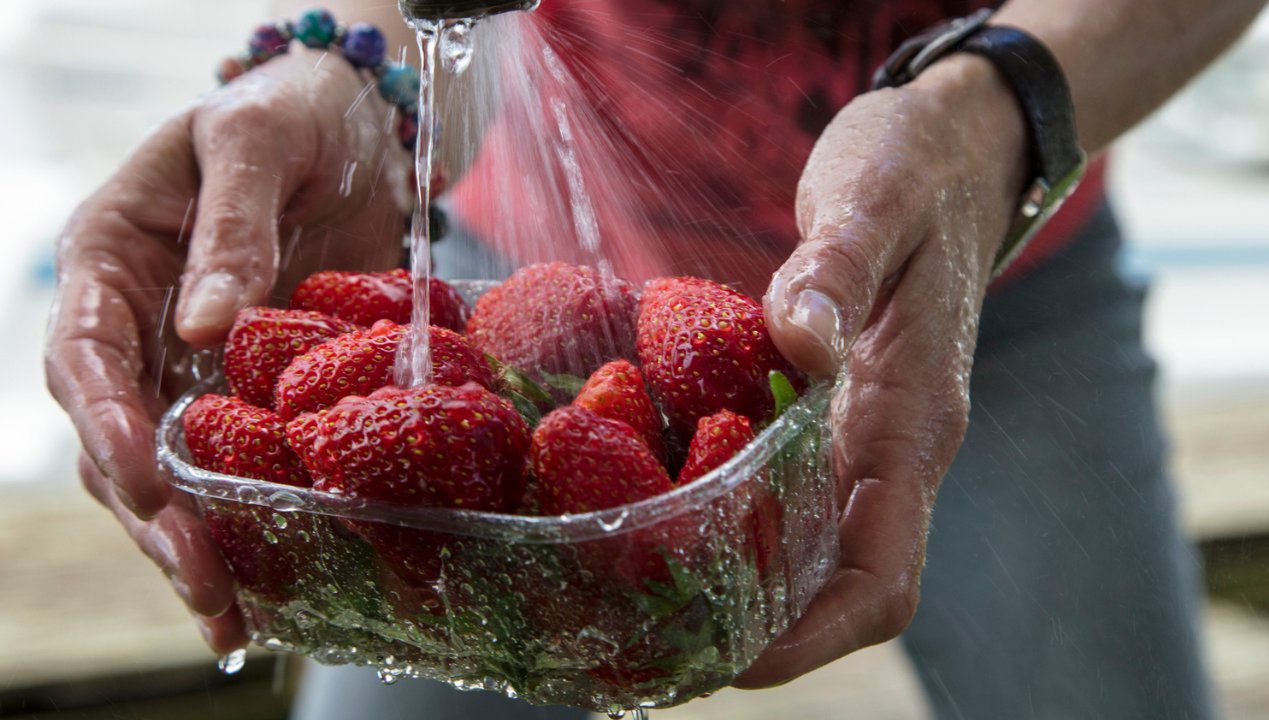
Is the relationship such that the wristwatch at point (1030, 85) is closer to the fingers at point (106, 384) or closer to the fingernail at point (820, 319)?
the fingernail at point (820, 319)

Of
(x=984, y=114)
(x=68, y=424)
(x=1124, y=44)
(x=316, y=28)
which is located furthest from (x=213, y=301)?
(x=68, y=424)

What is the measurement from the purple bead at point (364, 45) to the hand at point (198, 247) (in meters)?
0.01

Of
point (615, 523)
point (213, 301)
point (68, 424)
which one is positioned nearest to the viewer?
point (615, 523)

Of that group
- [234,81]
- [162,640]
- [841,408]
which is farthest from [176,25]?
[841,408]

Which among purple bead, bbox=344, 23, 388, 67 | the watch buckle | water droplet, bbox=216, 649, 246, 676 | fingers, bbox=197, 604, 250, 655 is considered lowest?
water droplet, bbox=216, 649, 246, 676

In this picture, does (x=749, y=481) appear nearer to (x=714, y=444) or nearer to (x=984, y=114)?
(x=714, y=444)

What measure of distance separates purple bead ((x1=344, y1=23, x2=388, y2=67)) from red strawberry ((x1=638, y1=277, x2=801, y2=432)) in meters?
0.40

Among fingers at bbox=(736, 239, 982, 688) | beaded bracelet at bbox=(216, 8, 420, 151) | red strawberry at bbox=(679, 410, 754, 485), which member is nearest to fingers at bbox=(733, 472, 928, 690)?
fingers at bbox=(736, 239, 982, 688)

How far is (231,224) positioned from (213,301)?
0.07 meters

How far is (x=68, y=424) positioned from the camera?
173 cm

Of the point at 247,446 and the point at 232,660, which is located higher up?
the point at 247,446

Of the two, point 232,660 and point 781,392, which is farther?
point 232,660

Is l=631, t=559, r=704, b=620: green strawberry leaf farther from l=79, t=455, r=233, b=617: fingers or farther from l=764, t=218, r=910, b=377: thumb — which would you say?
l=79, t=455, r=233, b=617: fingers

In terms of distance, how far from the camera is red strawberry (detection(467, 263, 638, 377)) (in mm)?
601
